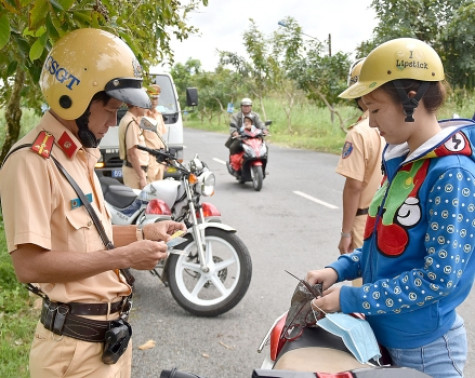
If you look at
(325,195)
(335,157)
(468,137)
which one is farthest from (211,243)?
(335,157)

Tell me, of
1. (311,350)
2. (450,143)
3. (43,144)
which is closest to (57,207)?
(43,144)

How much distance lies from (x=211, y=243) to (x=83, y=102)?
100 inches

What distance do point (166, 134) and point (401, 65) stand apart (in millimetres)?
6473

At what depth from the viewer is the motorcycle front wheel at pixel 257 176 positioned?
966cm

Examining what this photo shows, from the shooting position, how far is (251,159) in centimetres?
963

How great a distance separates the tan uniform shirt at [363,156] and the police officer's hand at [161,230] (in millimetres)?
1311

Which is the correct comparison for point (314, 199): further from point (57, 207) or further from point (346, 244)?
point (57, 207)

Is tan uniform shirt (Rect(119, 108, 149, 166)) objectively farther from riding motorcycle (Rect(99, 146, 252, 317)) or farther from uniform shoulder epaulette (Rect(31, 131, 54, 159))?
uniform shoulder epaulette (Rect(31, 131, 54, 159))

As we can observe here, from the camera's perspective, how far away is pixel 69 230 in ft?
5.57

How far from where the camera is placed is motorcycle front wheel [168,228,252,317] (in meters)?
4.04

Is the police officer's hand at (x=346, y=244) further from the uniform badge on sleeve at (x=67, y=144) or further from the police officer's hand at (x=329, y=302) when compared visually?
the uniform badge on sleeve at (x=67, y=144)

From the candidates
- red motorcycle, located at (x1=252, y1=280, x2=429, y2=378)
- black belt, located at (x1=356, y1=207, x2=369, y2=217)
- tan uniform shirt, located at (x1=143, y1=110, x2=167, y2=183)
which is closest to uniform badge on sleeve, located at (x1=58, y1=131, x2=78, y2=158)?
red motorcycle, located at (x1=252, y1=280, x2=429, y2=378)

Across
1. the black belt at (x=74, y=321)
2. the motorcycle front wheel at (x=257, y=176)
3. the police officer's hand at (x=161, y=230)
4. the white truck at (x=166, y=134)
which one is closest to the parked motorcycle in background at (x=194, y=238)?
the police officer's hand at (x=161, y=230)

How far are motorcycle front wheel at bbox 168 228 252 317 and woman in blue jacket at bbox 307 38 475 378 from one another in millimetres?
2400
